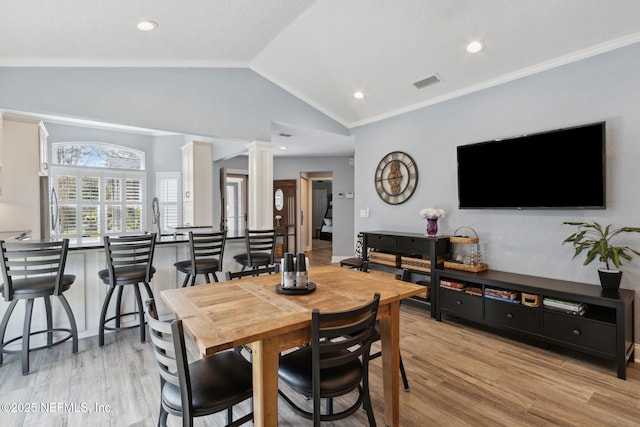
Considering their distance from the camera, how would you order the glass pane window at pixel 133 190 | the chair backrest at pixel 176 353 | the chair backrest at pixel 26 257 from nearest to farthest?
the chair backrest at pixel 176 353 → the chair backrest at pixel 26 257 → the glass pane window at pixel 133 190

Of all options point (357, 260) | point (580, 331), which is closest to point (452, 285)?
point (580, 331)

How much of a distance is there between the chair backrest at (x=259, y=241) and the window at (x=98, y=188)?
4.99m

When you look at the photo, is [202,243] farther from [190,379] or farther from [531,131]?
[531,131]

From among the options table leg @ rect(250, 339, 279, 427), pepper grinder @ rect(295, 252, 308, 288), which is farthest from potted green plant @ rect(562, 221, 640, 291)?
table leg @ rect(250, 339, 279, 427)

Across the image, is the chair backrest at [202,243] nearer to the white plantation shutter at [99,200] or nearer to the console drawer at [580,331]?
the console drawer at [580,331]

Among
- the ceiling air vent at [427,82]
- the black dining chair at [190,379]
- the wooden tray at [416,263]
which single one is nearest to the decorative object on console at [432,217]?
the wooden tray at [416,263]

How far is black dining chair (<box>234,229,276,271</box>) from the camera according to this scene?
11.9 ft

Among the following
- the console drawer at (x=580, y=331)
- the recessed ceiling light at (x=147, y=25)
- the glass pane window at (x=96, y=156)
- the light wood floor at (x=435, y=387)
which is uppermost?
the recessed ceiling light at (x=147, y=25)

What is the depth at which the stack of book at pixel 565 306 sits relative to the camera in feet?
8.87

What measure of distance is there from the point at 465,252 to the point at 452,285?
0.53 m

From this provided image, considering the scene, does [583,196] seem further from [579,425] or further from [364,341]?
[364,341]

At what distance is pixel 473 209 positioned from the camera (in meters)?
3.77

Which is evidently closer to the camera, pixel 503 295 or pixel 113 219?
pixel 503 295

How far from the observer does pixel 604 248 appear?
265 centimetres
